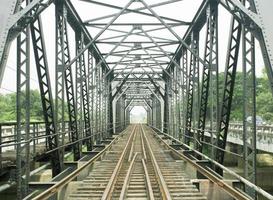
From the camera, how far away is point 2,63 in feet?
25.6

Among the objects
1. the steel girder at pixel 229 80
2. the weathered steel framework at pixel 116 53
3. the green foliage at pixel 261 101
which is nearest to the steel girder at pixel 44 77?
the weathered steel framework at pixel 116 53

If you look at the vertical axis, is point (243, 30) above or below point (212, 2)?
below

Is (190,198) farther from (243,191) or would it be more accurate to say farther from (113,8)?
(113,8)

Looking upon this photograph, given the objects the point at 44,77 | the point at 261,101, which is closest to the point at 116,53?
the point at 44,77

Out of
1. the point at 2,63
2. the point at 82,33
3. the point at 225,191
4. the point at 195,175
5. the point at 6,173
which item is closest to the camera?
the point at 2,63

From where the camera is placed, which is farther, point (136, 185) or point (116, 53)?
point (116, 53)

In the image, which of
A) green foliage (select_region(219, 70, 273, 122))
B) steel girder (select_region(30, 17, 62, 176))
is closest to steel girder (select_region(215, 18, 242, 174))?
steel girder (select_region(30, 17, 62, 176))

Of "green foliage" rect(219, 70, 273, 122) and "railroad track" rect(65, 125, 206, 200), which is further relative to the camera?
"green foliage" rect(219, 70, 273, 122)

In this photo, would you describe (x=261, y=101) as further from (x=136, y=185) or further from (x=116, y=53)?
(x=136, y=185)

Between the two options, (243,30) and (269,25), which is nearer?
(269,25)

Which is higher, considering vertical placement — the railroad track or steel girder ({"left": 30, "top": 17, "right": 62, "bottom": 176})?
steel girder ({"left": 30, "top": 17, "right": 62, "bottom": 176})

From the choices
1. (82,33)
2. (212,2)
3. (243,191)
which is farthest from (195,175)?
(82,33)

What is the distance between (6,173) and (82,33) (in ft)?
39.4

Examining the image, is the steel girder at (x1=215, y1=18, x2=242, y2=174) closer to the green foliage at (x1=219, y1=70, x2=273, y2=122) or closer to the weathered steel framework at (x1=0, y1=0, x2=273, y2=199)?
the weathered steel framework at (x1=0, y1=0, x2=273, y2=199)
